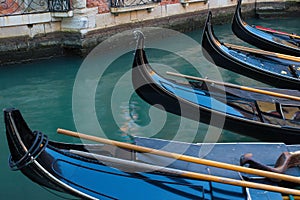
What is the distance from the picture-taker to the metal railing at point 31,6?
4316 mm

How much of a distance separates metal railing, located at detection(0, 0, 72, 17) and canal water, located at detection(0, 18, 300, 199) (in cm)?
49

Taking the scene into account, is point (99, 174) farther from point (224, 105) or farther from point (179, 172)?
point (224, 105)

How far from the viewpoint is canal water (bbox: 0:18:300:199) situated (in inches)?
107

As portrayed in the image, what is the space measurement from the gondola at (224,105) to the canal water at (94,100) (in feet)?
0.64

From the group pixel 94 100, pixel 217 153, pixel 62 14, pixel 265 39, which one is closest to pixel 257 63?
pixel 265 39

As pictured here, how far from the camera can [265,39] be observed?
12.5ft

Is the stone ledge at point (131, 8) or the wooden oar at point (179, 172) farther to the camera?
the stone ledge at point (131, 8)

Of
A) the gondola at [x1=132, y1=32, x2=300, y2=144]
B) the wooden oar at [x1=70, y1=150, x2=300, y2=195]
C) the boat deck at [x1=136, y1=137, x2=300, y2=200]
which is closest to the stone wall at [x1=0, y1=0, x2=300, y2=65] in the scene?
the gondola at [x1=132, y1=32, x2=300, y2=144]

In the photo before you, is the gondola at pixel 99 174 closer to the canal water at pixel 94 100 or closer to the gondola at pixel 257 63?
the canal water at pixel 94 100

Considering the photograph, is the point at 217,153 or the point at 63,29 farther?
the point at 63,29

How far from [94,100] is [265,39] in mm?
1480

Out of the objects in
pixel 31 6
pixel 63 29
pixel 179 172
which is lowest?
pixel 63 29

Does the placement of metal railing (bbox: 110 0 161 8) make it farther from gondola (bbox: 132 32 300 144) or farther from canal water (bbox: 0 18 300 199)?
gondola (bbox: 132 32 300 144)

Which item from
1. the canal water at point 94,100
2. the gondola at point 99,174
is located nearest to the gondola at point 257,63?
the canal water at point 94,100
